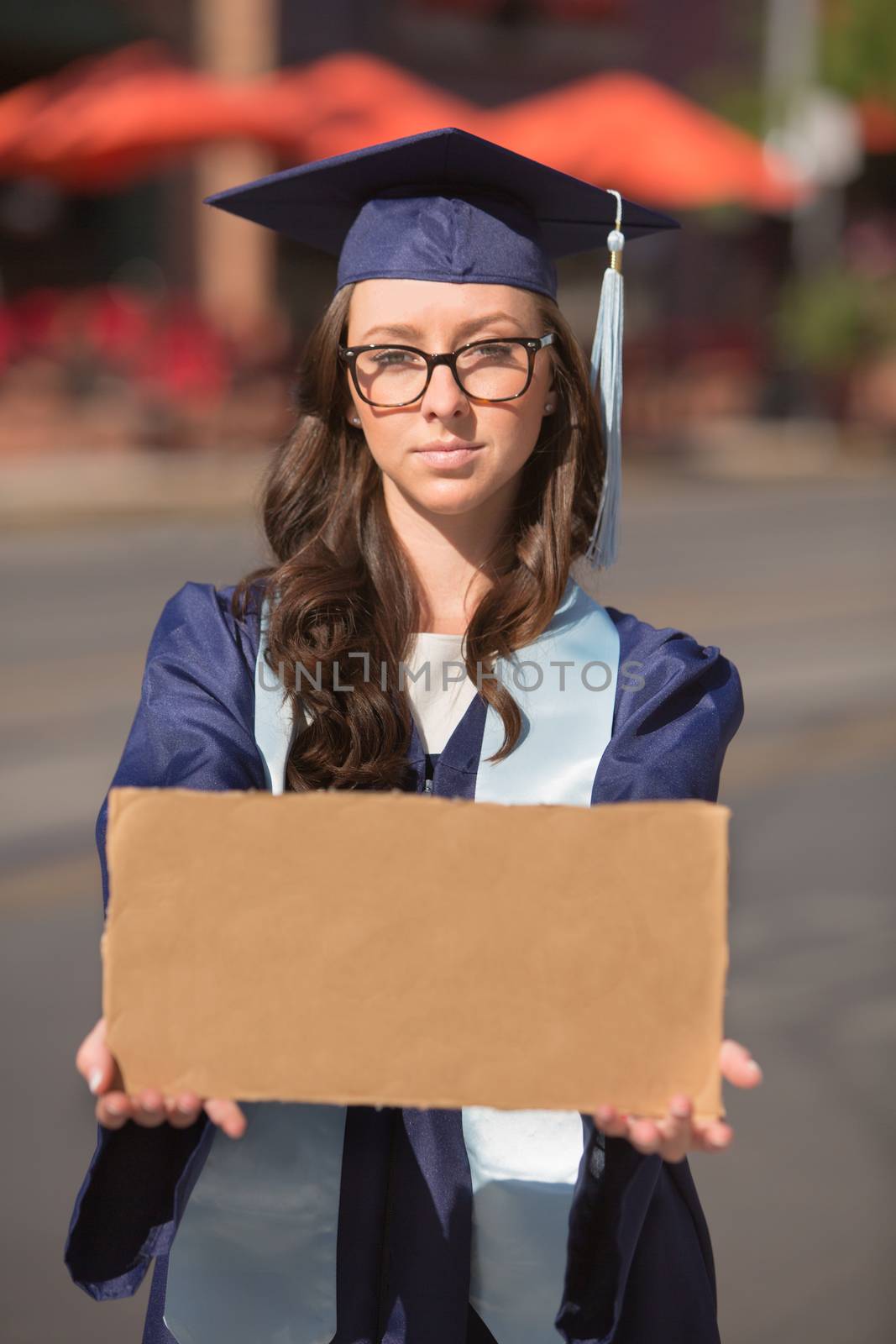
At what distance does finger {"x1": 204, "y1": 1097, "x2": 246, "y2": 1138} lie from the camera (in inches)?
60.6

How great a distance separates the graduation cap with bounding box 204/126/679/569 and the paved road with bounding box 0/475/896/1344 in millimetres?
2015

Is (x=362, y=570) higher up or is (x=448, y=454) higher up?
A: (x=448, y=454)

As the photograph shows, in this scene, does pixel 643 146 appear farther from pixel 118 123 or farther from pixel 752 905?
pixel 752 905

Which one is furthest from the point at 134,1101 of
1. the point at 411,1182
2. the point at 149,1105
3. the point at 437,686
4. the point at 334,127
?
the point at 334,127

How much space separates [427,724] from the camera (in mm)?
1945

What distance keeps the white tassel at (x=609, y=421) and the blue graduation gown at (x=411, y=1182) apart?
0.28 metres

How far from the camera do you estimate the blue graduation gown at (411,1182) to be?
1.78 m

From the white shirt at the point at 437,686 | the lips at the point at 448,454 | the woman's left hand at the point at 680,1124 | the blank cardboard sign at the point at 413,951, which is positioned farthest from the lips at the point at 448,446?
the woman's left hand at the point at 680,1124

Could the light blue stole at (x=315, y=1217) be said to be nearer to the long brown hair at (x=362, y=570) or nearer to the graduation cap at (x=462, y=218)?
the long brown hair at (x=362, y=570)

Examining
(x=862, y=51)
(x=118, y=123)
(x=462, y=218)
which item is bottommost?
(x=462, y=218)

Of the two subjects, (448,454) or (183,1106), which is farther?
(448,454)

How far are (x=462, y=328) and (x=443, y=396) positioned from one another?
10cm

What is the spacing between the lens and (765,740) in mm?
6832

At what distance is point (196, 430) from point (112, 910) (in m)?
14.5
